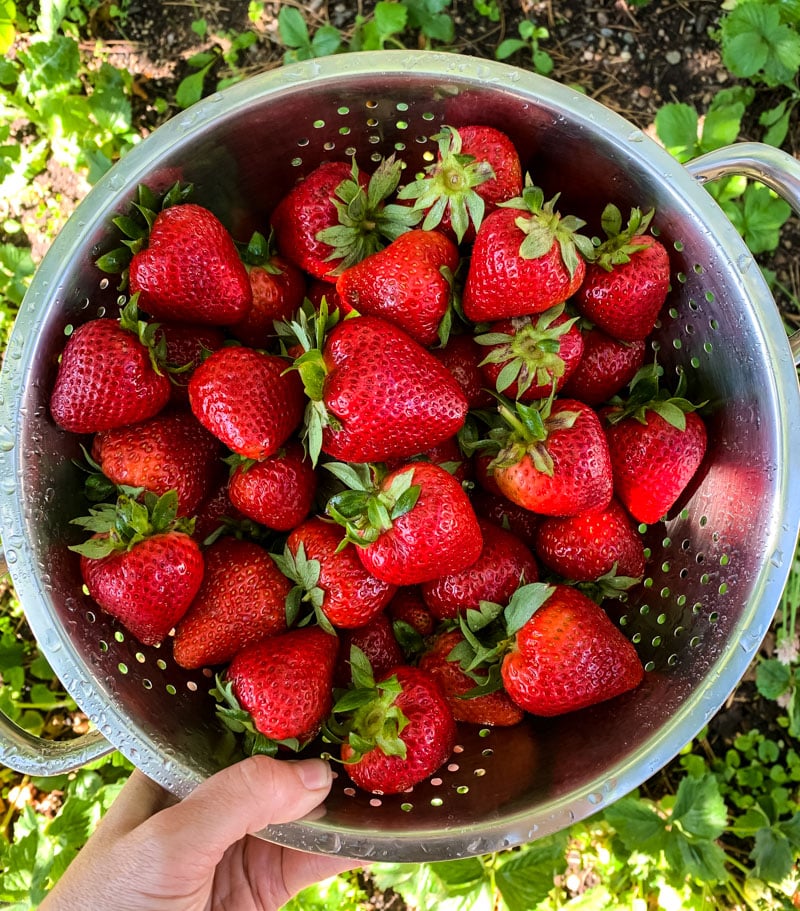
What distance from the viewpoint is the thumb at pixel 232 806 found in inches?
44.4

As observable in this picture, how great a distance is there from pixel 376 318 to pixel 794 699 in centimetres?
151

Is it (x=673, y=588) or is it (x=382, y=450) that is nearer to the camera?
(x=382, y=450)

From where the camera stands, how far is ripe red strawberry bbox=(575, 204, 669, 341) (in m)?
1.30

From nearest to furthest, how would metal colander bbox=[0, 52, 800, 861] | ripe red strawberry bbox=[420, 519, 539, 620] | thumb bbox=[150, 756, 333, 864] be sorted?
thumb bbox=[150, 756, 333, 864]
metal colander bbox=[0, 52, 800, 861]
ripe red strawberry bbox=[420, 519, 539, 620]

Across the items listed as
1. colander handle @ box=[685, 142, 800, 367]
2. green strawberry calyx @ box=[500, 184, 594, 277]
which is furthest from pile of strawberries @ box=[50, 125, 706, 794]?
colander handle @ box=[685, 142, 800, 367]

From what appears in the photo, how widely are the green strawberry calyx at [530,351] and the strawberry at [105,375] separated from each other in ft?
1.81

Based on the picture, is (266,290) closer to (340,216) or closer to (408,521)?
(340,216)

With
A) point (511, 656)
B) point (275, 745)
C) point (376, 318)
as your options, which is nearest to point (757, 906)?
point (511, 656)

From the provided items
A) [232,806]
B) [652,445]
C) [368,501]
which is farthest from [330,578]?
[652,445]

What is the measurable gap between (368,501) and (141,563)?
364 mm

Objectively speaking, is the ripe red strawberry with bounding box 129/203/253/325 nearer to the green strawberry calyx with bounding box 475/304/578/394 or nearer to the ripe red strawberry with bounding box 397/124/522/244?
the ripe red strawberry with bounding box 397/124/522/244

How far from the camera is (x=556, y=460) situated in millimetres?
1279

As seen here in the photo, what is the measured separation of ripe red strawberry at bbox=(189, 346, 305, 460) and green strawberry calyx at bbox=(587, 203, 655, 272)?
0.56 meters

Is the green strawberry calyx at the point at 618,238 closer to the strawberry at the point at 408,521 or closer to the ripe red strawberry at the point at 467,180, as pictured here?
the ripe red strawberry at the point at 467,180
